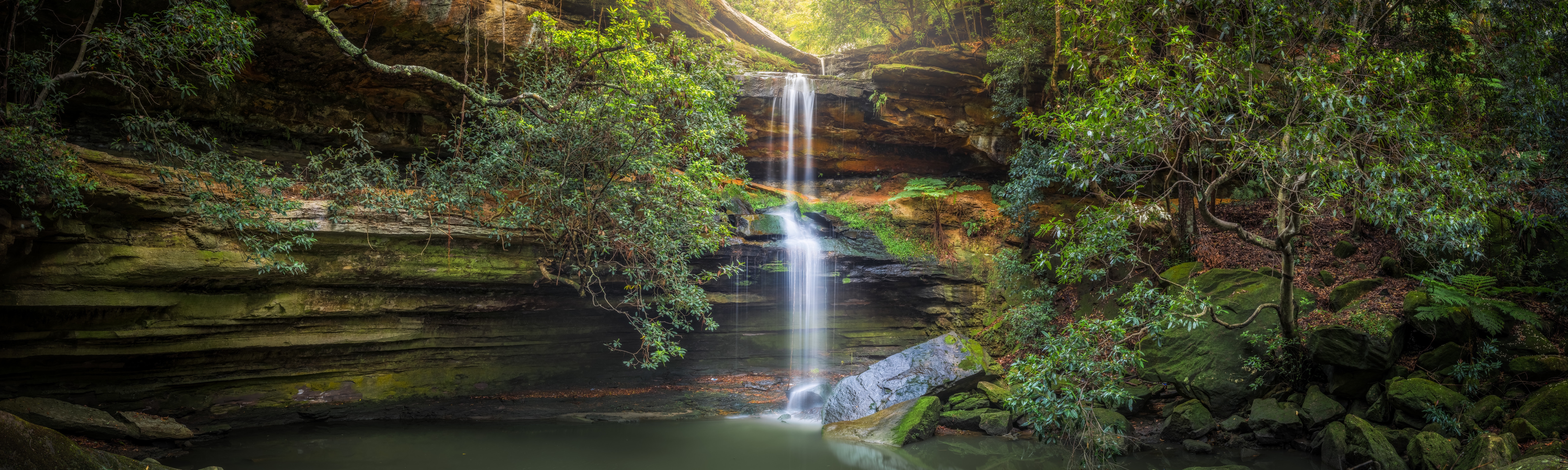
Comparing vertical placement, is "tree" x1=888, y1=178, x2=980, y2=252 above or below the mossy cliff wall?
above

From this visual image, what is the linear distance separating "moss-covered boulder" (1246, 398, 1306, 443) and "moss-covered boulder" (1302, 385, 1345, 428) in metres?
0.09

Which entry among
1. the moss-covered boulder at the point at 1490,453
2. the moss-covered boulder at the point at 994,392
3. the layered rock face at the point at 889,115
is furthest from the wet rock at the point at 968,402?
the layered rock face at the point at 889,115

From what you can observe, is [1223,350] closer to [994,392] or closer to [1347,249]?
[994,392]

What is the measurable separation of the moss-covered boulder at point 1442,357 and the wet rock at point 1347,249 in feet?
7.89

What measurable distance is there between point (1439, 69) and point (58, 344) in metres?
16.0

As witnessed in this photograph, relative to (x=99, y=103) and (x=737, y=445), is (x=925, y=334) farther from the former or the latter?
(x=99, y=103)

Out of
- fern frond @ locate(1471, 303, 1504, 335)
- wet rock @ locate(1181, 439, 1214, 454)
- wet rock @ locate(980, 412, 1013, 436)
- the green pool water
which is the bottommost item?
the green pool water

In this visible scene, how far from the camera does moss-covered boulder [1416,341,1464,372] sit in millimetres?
6461

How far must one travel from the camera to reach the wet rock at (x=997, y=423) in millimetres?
8375

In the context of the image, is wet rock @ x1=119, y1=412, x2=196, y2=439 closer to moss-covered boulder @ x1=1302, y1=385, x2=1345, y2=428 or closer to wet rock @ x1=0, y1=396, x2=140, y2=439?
wet rock @ x1=0, y1=396, x2=140, y2=439

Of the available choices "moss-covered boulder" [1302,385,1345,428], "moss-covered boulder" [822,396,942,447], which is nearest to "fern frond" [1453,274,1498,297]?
"moss-covered boulder" [1302,385,1345,428]

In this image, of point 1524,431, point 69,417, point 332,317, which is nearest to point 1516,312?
point 1524,431

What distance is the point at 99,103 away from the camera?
28.4 feet

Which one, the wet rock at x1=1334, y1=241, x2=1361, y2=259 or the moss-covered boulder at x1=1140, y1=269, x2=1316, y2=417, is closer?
the moss-covered boulder at x1=1140, y1=269, x2=1316, y2=417
